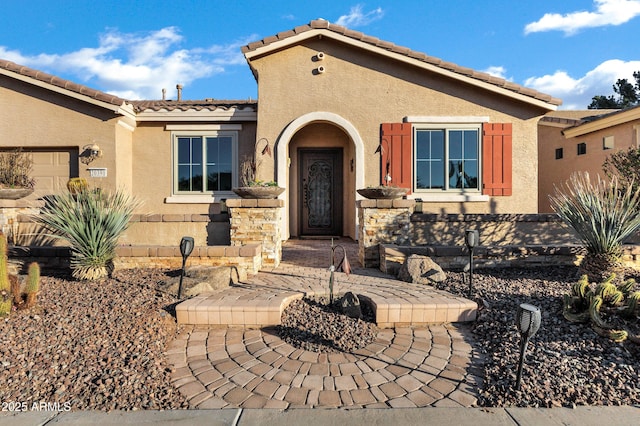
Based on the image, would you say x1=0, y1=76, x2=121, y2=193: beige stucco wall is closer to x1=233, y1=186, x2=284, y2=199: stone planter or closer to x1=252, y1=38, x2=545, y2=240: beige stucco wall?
x1=252, y1=38, x2=545, y2=240: beige stucco wall

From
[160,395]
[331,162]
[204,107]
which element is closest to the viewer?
[160,395]

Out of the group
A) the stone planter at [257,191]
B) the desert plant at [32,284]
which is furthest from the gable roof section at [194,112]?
the desert plant at [32,284]

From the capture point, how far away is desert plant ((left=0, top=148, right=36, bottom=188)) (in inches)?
286

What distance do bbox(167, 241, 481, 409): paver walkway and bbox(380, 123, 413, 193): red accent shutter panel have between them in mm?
5432

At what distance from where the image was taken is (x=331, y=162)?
33.0ft

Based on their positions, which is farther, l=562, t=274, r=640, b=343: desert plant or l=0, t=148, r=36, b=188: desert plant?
l=0, t=148, r=36, b=188: desert plant

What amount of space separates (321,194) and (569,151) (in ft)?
27.8

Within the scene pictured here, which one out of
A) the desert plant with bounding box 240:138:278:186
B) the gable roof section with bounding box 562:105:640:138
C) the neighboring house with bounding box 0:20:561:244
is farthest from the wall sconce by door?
the gable roof section with bounding box 562:105:640:138

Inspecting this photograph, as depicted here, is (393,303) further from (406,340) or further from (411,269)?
(411,269)

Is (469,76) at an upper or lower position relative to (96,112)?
upper

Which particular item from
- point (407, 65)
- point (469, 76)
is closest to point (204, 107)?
point (407, 65)

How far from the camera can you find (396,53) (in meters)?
8.56

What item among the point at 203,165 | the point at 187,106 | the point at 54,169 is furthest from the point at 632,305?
the point at 54,169

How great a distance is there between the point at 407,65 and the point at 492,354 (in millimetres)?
7530
